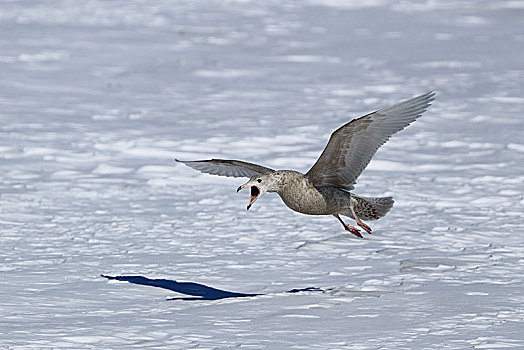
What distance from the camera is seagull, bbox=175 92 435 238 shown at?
4.90 metres

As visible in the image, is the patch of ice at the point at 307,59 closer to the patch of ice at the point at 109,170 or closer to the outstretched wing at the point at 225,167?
the patch of ice at the point at 109,170

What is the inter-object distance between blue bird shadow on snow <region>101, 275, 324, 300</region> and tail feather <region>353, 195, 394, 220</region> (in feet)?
1.60

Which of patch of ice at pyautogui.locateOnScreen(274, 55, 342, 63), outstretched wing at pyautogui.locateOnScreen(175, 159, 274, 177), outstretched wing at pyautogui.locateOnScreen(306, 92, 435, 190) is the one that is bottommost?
patch of ice at pyautogui.locateOnScreen(274, 55, 342, 63)

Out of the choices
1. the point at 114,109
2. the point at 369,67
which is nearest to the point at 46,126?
the point at 114,109

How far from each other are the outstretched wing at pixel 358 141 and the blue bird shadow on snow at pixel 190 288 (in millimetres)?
623

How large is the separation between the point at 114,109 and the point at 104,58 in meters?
3.02

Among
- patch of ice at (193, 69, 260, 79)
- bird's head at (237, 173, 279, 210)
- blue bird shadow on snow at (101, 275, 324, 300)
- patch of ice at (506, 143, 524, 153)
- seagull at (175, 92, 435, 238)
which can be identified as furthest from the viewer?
patch of ice at (193, 69, 260, 79)

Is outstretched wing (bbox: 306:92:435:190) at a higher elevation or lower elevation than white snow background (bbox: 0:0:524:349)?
higher

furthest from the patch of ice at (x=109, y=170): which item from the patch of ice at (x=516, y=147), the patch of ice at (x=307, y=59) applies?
the patch of ice at (x=307, y=59)

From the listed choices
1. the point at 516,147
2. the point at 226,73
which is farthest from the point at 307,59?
the point at 516,147

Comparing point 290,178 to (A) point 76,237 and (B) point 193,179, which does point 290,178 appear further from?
(B) point 193,179

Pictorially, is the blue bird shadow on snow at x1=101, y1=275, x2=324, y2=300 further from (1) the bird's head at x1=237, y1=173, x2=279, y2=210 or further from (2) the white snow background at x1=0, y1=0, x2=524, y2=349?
(1) the bird's head at x1=237, y1=173, x2=279, y2=210

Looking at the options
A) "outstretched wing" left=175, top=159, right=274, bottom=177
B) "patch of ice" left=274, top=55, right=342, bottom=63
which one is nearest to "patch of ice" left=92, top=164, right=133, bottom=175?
"outstretched wing" left=175, top=159, right=274, bottom=177

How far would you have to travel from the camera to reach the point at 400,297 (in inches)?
198
